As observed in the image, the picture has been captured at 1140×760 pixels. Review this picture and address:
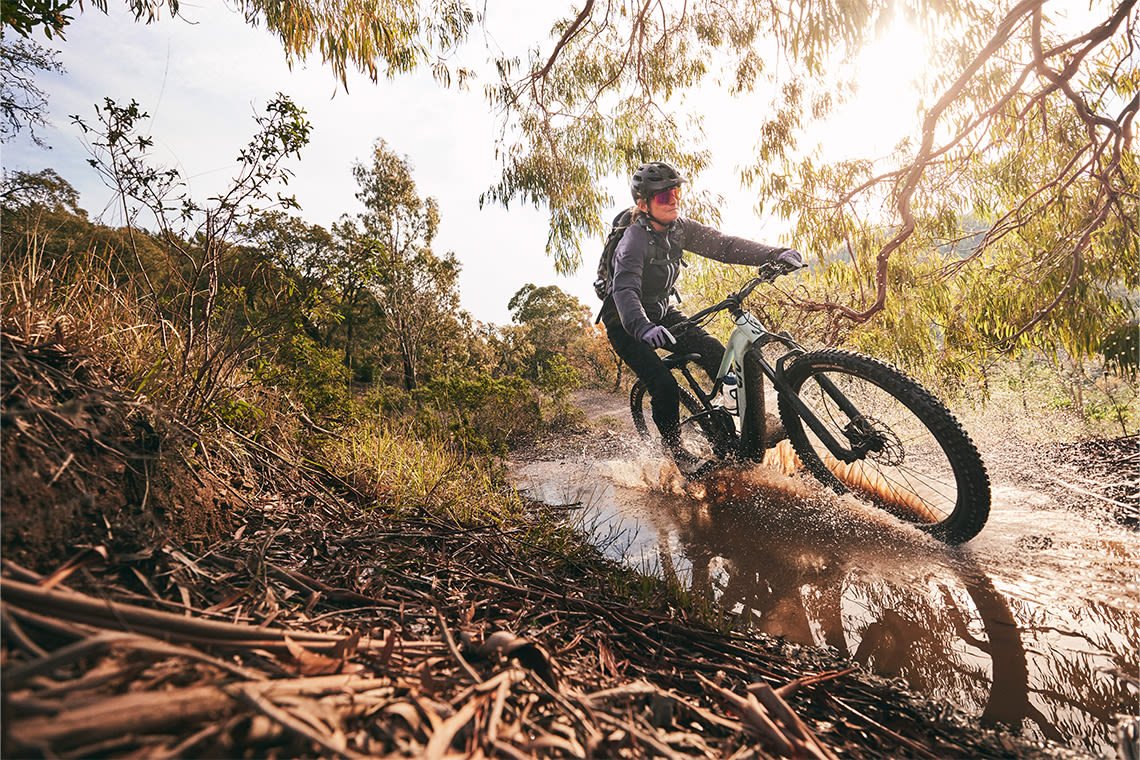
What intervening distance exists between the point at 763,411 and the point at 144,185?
3.88m

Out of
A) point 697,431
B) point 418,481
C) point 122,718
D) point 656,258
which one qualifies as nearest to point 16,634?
point 122,718

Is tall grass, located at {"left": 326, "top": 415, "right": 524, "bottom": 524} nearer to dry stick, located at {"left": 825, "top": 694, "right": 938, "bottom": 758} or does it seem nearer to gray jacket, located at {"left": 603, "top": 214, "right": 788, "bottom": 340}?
gray jacket, located at {"left": 603, "top": 214, "right": 788, "bottom": 340}

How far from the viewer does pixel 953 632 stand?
5.87 ft

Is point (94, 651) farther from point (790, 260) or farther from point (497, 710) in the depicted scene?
point (790, 260)

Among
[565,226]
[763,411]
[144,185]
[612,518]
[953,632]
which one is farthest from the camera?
[565,226]

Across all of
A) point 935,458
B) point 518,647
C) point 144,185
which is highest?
point 144,185

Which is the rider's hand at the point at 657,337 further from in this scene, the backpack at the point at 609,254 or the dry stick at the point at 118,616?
the dry stick at the point at 118,616

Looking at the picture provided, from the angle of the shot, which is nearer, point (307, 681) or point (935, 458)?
point (307, 681)

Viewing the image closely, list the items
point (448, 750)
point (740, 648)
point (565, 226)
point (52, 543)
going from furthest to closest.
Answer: point (565, 226)
point (740, 648)
point (52, 543)
point (448, 750)

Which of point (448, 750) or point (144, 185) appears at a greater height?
point (144, 185)

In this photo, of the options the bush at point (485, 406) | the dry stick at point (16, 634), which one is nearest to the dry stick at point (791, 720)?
the dry stick at point (16, 634)

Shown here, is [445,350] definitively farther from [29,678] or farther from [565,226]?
[29,678]

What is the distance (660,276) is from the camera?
4.00 meters

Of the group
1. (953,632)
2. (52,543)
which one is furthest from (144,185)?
(953,632)
